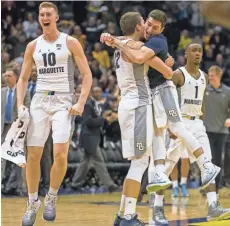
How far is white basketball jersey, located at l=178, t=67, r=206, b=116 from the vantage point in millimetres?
7887

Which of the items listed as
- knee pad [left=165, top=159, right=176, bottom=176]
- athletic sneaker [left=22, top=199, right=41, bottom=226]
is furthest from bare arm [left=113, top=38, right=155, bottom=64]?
knee pad [left=165, top=159, right=176, bottom=176]

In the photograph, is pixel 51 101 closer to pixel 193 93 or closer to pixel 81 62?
pixel 81 62

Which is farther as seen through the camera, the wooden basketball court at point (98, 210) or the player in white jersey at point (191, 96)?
the player in white jersey at point (191, 96)

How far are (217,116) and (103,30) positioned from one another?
8288 mm

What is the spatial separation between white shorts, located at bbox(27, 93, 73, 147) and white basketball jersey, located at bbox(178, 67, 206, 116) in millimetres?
2119

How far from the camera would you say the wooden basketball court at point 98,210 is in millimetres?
6797

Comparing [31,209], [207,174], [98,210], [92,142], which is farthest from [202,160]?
[92,142]

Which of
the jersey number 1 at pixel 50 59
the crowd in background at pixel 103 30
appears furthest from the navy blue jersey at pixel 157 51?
the crowd in background at pixel 103 30

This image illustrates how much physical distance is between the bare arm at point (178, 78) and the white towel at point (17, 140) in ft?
7.66

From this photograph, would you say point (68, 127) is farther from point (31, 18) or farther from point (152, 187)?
point (31, 18)

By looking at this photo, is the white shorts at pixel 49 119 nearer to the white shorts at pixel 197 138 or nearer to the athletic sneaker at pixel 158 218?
the athletic sneaker at pixel 158 218

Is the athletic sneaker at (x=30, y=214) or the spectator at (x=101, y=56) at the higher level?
the spectator at (x=101, y=56)

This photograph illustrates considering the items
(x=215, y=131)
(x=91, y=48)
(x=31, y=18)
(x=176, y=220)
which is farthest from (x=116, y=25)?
(x=176, y=220)

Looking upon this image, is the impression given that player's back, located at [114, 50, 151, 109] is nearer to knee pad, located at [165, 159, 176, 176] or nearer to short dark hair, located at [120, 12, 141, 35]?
short dark hair, located at [120, 12, 141, 35]
